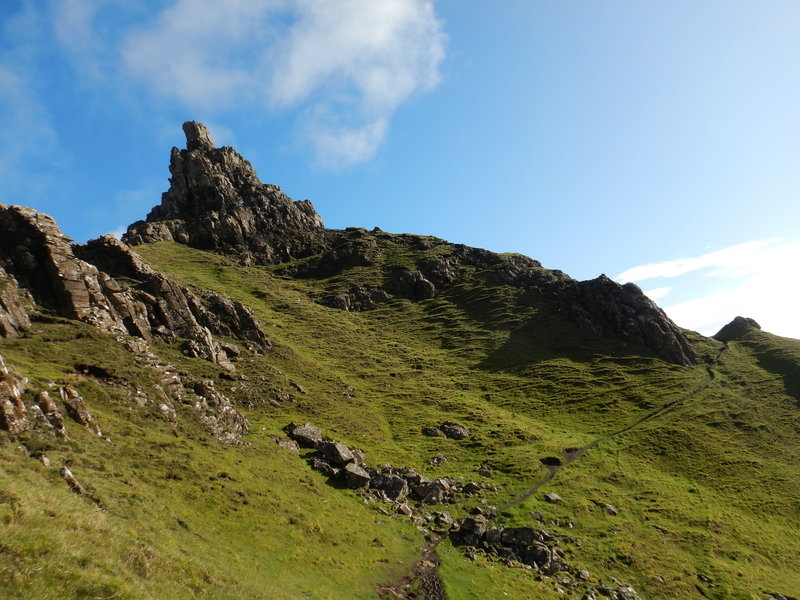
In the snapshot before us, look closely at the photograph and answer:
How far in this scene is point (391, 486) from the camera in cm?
5316

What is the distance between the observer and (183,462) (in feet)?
122

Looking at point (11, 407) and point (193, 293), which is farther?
point (193, 293)

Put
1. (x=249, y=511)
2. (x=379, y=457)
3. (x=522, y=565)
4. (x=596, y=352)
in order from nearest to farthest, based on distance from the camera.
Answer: (x=249, y=511), (x=522, y=565), (x=379, y=457), (x=596, y=352)

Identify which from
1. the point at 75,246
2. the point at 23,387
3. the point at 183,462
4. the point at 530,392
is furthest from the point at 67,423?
the point at 530,392

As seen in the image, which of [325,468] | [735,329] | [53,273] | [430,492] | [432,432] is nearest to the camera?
[325,468]

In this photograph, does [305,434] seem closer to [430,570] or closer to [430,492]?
[430,492]

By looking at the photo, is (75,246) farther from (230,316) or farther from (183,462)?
(183,462)

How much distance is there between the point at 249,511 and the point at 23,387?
19.4m

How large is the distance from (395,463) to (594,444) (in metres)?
42.1

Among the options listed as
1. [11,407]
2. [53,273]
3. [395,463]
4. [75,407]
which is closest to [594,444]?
[395,463]

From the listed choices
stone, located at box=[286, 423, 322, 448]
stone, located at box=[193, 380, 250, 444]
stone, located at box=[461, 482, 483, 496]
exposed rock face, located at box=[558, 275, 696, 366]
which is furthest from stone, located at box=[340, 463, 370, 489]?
exposed rock face, located at box=[558, 275, 696, 366]

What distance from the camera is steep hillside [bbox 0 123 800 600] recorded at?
25.7 meters

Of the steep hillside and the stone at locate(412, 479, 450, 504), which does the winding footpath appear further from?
the stone at locate(412, 479, 450, 504)

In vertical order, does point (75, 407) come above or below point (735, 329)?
below
